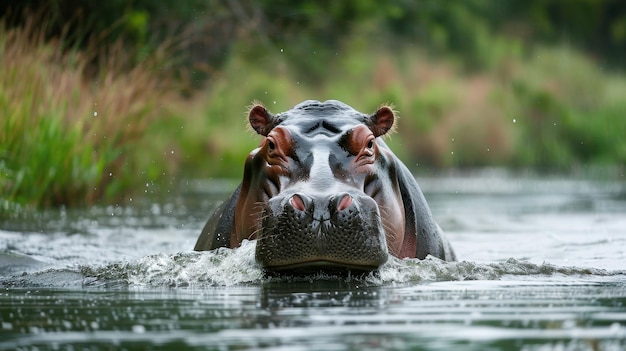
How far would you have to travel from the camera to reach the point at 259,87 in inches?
941

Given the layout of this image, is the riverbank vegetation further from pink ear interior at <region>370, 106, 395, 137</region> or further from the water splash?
the water splash

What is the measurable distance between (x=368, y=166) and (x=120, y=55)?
7385 millimetres

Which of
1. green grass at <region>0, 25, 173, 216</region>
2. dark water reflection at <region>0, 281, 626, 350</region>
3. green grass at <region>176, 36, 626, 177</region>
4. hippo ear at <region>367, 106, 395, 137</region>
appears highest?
green grass at <region>176, 36, 626, 177</region>

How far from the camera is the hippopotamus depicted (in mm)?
4332

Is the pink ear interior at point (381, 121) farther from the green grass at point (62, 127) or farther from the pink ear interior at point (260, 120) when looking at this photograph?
the green grass at point (62, 127)

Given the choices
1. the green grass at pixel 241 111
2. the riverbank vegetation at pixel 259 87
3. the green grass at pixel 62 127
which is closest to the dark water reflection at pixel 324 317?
the riverbank vegetation at pixel 259 87

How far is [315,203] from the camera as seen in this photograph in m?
4.37

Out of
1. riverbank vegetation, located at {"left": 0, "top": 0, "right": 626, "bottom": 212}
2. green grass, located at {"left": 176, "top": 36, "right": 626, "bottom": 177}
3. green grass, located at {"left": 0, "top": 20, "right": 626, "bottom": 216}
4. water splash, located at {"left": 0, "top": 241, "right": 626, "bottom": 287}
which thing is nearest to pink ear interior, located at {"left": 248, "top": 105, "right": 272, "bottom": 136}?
riverbank vegetation, located at {"left": 0, "top": 0, "right": 626, "bottom": 212}

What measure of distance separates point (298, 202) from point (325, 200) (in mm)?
103

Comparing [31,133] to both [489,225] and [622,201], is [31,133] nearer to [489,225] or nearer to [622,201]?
[489,225]

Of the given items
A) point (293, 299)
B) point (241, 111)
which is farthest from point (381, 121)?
point (241, 111)

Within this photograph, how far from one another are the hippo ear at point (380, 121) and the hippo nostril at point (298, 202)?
1.16m

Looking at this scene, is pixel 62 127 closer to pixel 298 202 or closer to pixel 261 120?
pixel 261 120

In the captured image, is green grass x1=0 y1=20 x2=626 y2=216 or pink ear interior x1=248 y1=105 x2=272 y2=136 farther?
green grass x1=0 y1=20 x2=626 y2=216
